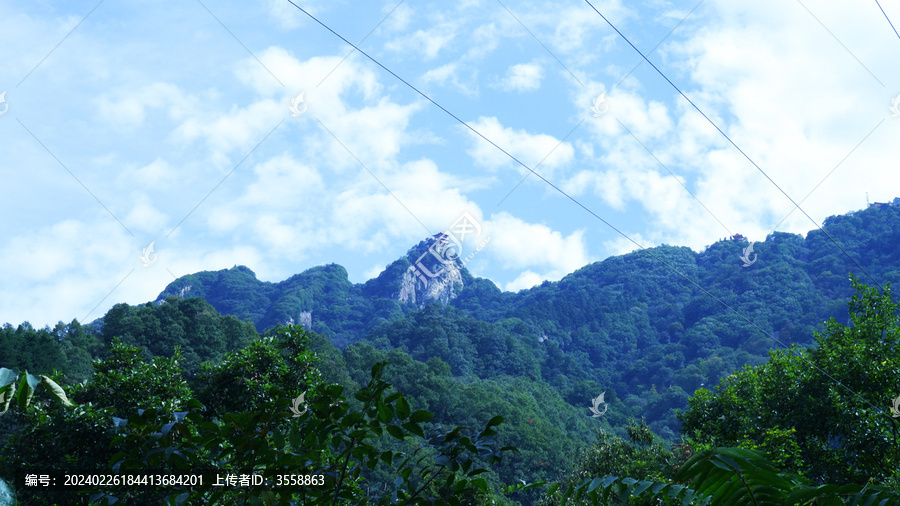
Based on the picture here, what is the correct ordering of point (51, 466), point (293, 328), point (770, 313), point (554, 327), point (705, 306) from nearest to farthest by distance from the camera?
point (51, 466) < point (293, 328) < point (770, 313) < point (705, 306) < point (554, 327)

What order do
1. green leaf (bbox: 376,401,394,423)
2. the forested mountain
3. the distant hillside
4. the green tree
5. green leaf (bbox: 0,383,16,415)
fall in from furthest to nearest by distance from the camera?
the distant hillside, the forested mountain, the green tree, green leaf (bbox: 376,401,394,423), green leaf (bbox: 0,383,16,415)

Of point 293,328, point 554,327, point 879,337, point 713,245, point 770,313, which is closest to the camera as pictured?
point 879,337

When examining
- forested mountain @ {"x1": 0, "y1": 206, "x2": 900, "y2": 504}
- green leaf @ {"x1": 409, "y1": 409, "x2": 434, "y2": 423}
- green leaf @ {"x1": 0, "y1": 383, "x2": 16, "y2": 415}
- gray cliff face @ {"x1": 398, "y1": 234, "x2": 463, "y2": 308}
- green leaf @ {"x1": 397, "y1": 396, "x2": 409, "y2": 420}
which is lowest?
green leaf @ {"x1": 409, "y1": 409, "x2": 434, "y2": 423}

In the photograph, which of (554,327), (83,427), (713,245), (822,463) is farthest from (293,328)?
(713,245)

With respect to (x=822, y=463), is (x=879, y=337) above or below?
above

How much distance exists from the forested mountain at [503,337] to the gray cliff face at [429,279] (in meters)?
0.28

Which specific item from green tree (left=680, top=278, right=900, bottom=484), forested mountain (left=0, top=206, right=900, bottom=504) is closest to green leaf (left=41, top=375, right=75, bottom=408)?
forested mountain (left=0, top=206, right=900, bottom=504)

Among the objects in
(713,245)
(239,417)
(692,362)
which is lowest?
(239,417)

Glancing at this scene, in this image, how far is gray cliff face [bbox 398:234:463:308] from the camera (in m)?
86.8

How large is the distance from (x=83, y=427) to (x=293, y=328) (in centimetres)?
408

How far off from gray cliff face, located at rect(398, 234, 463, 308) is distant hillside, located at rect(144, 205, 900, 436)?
0.91 ft

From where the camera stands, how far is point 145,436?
5.88 feet

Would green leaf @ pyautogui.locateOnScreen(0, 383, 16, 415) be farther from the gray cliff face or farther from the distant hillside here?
the gray cliff face

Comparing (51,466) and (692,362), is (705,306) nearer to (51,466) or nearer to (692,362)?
(692,362)
